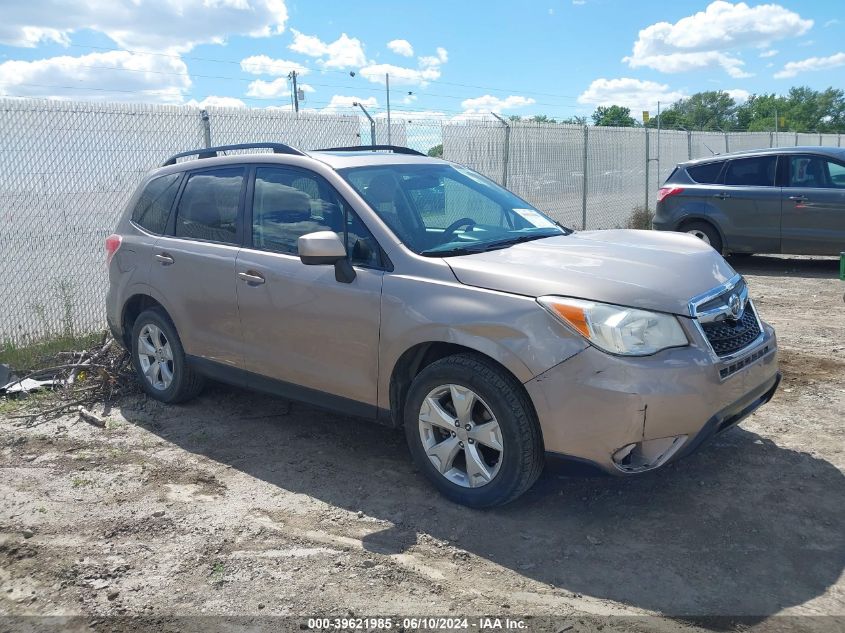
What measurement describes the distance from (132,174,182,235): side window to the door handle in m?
1.21

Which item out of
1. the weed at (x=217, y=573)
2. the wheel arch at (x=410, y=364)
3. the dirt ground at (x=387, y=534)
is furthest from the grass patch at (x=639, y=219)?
the weed at (x=217, y=573)

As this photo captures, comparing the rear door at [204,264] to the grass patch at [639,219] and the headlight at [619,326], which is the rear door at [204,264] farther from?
the grass patch at [639,219]

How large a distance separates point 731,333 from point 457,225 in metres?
1.63

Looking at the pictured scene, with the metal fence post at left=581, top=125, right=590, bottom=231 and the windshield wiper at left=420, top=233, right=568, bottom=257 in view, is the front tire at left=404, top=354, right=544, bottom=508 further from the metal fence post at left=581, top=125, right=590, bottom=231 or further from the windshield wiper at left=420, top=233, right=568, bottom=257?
the metal fence post at left=581, top=125, right=590, bottom=231

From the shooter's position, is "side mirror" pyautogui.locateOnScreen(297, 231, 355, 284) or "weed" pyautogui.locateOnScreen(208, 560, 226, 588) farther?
"side mirror" pyautogui.locateOnScreen(297, 231, 355, 284)

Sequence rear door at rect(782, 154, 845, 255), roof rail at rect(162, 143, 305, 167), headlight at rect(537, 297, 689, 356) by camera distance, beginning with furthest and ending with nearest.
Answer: rear door at rect(782, 154, 845, 255), roof rail at rect(162, 143, 305, 167), headlight at rect(537, 297, 689, 356)

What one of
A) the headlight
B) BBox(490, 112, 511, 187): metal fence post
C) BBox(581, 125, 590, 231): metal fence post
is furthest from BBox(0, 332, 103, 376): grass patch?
BBox(581, 125, 590, 231): metal fence post

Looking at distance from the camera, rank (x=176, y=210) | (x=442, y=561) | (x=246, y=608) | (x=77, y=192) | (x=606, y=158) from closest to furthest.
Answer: (x=246, y=608)
(x=442, y=561)
(x=176, y=210)
(x=77, y=192)
(x=606, y=158)

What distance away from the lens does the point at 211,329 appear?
5336 millimetres

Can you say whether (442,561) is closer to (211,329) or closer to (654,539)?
(654,539)

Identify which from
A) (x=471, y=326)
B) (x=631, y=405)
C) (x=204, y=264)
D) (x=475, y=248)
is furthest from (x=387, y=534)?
(x=204, y=264)

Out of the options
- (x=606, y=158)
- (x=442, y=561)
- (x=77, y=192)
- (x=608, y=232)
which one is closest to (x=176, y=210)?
(x=77, y=192)

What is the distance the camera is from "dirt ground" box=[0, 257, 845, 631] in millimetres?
3256

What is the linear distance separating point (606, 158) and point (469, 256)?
12530mm
